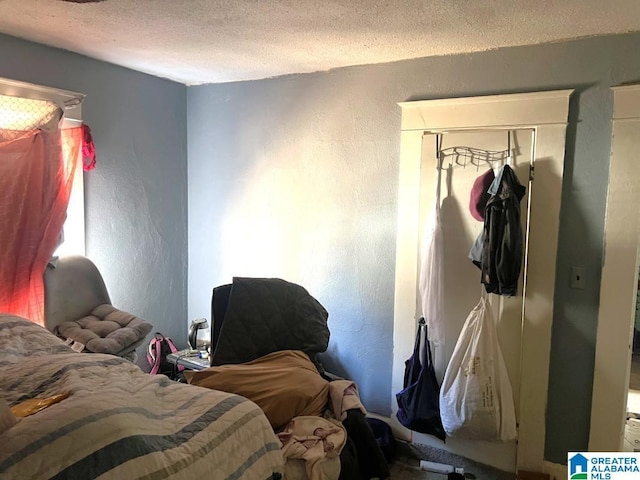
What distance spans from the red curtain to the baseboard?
2.61 metres

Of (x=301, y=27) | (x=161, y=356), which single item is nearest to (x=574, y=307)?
(x=301, y=27)

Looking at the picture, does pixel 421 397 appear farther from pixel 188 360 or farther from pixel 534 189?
pixel 188 360

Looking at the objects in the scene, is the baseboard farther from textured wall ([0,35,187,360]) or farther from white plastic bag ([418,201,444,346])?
textured wall ([0,35,187,360])

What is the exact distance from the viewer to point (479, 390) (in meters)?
2.41

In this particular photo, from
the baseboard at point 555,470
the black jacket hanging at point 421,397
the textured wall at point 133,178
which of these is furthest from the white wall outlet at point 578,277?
the textured wall at point 133,178

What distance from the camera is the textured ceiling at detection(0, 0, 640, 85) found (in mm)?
2000

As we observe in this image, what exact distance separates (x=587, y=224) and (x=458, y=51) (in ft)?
3.44

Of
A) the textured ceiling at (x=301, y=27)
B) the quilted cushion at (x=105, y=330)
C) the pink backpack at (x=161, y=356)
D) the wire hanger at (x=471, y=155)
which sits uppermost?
the textured ceiling at (x=301, y=27)

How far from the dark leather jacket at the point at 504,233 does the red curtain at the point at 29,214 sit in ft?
7.13

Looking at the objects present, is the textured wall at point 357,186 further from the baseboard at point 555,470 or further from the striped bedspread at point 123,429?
the striped bedspread at point 123,429

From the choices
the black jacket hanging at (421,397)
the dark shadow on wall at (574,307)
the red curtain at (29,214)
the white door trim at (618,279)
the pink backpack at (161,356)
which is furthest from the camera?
the pink backpack at (161,356)

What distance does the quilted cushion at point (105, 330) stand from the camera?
8.04ft

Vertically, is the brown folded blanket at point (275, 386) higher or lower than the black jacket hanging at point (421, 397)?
higher

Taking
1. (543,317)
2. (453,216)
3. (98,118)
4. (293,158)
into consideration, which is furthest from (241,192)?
(543,317)
